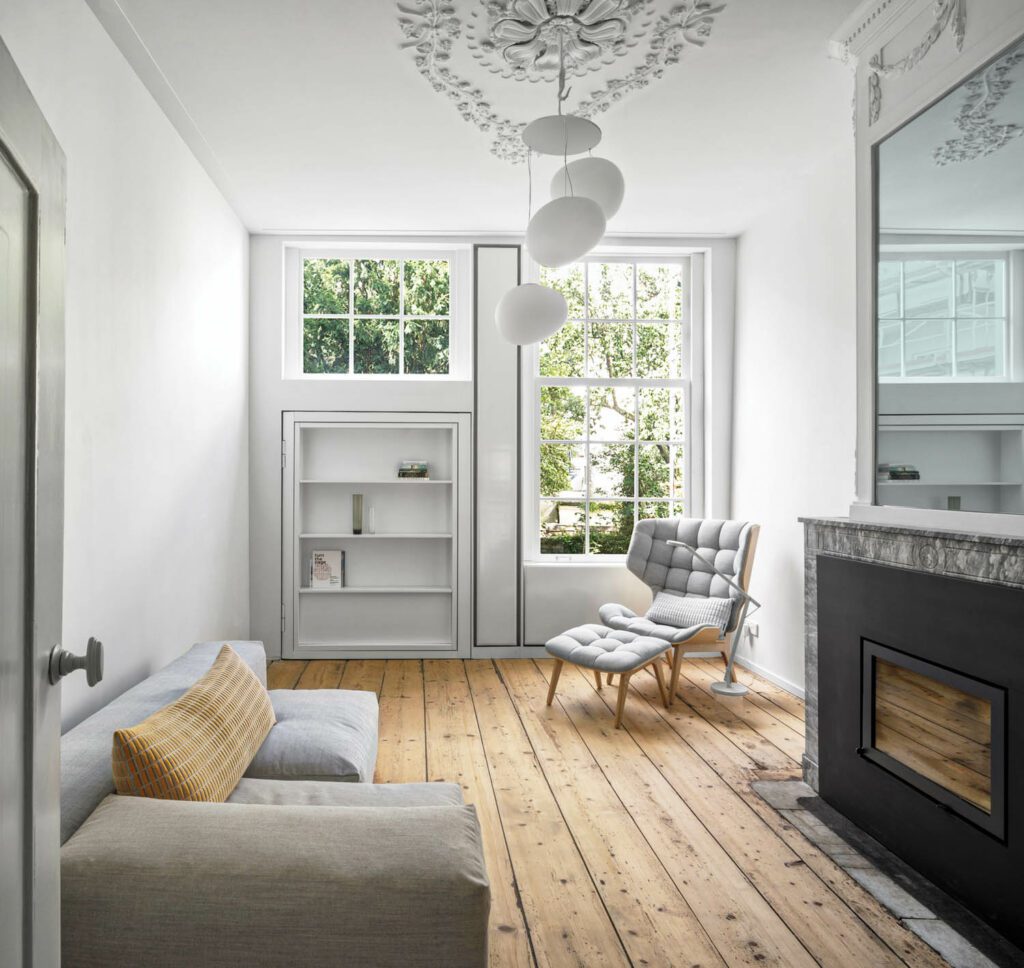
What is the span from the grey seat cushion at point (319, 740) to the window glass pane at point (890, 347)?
2.12m

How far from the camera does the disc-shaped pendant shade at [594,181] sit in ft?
8.95

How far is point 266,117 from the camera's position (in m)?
3.58

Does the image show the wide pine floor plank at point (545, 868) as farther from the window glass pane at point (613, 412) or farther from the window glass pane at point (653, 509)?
the window glass pane at point (613, 412)

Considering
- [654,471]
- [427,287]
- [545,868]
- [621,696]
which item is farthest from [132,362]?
[654,471]

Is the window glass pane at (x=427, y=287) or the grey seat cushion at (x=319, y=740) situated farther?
the window glass pane at (x=427, y=287)

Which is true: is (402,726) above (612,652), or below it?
below

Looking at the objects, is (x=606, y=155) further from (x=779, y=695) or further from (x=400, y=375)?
(x=779, y=695)

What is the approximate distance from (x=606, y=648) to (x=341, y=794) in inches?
86.4

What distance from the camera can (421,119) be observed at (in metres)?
3.60

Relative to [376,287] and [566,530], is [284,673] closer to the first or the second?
[566,530]

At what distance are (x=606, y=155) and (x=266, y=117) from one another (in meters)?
1.63

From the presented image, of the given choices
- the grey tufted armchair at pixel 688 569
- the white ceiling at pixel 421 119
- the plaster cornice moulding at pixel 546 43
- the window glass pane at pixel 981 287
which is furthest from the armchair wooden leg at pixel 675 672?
the plaster cornice moulding at pixel 546 43

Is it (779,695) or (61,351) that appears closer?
(61,351)

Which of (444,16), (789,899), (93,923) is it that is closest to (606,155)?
(444,16)
